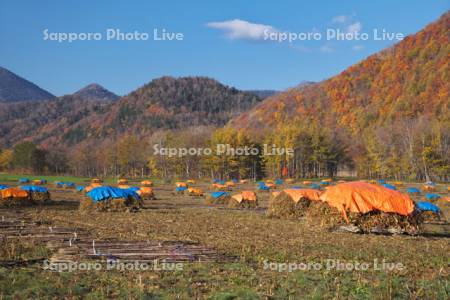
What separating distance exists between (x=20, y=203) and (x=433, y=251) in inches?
988

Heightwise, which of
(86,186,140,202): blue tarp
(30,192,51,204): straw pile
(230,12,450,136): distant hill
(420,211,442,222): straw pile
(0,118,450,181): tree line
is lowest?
(420,211,442,222): straw pile

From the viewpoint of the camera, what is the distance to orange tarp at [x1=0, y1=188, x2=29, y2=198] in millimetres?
28281

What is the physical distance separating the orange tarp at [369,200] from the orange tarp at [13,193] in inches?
820

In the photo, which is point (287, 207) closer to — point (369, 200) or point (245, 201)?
point (369, 200)

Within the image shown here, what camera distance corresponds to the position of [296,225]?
2033 cm

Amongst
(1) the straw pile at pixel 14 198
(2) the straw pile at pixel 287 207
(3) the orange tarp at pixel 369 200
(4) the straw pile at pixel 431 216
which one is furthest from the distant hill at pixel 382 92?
(1) the straw pile at pixel 14 198

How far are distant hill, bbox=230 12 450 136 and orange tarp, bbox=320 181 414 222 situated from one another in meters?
76.3

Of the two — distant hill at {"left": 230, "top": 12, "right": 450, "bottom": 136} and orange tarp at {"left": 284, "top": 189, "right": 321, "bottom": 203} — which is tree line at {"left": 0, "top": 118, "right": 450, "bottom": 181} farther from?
orange tarp at {"left": 284, "top": 189, "right": 321, "bottom": 203}

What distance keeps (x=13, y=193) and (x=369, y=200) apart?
73.6ft

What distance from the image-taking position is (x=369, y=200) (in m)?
17.8

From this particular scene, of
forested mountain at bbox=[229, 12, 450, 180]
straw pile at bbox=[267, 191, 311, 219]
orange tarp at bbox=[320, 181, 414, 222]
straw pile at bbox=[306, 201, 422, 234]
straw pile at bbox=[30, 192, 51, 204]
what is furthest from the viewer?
forested mountain at bbox=[229, 12, 450, 180]

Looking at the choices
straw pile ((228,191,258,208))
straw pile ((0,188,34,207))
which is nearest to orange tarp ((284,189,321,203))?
straw pile ((228,191,258,208))

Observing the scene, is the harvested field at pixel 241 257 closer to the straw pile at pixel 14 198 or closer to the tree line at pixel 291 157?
the straw pile at pixel 14 198

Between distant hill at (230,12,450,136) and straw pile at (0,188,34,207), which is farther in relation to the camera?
distant hill at (230,12,450,136)
